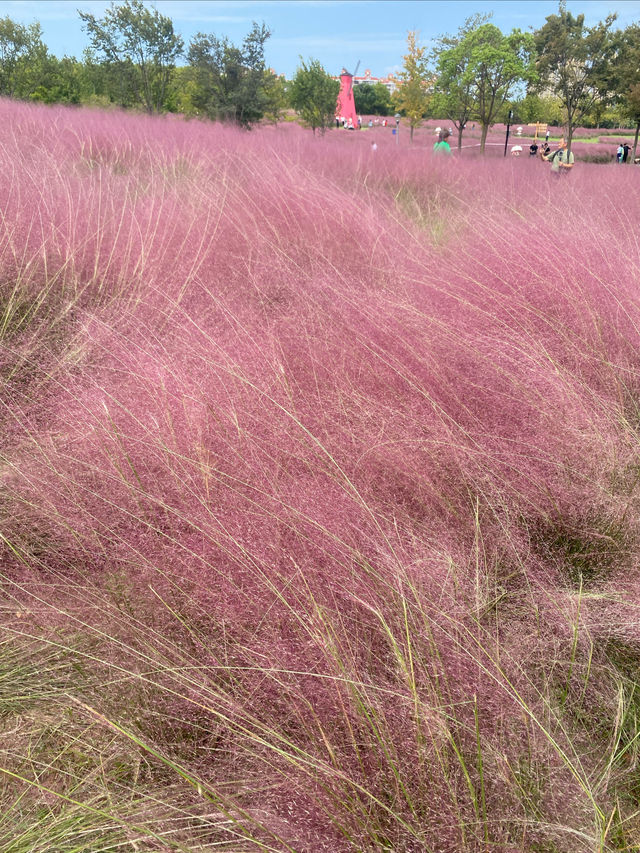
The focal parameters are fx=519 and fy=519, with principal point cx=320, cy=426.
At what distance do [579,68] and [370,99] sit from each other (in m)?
49.6

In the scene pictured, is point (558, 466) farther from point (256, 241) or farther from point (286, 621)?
point (256, 241)

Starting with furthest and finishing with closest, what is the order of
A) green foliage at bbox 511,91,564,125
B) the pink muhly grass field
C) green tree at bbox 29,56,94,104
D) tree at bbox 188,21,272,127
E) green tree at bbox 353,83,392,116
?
green tree at bbox 353,83,392,116 < green foliage at bbox 511,91,564,125 < green tree at bbox 29,56,94,104 < tree at bbox 188,21,272,127 < the pink muhly grass field

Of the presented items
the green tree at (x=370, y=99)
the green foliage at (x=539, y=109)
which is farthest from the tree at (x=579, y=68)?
the green tree at (x=370, y=99)

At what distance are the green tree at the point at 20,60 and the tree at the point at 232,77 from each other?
727cm

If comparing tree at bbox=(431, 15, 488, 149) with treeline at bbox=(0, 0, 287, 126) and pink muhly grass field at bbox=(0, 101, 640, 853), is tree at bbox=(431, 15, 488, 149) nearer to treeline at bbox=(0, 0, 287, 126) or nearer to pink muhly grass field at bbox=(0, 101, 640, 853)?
treeline at bbox=(0, 0, 287, 126)

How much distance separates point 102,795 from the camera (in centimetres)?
96

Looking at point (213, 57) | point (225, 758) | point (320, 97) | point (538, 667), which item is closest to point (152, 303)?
point (225, 758)

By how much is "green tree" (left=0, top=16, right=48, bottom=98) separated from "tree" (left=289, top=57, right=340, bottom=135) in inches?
347

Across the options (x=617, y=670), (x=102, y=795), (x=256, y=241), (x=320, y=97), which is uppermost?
(x=320, y=97)

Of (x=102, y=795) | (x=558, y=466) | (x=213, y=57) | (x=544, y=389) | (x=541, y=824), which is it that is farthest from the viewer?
(x=213, y=57)

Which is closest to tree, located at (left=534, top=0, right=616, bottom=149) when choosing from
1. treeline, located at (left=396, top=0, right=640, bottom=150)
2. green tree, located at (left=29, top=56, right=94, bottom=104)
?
treeline, located at (left=396, top=0, right=640, bottom=150)

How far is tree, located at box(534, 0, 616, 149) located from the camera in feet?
63.1

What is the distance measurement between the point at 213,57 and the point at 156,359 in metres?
15.3

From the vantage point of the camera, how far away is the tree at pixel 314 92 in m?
16.5
